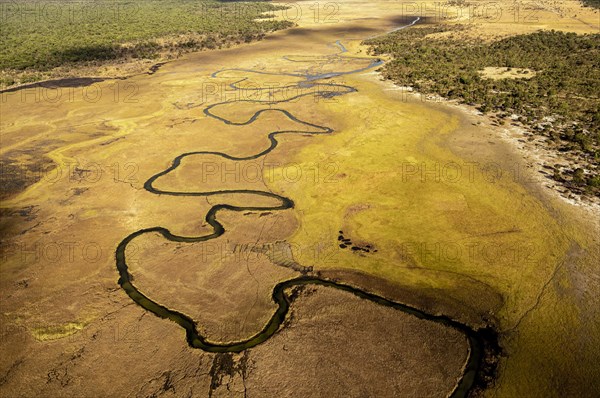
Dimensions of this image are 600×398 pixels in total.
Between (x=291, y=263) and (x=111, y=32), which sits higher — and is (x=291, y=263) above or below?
below

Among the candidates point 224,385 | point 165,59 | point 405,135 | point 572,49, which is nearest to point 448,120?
point 405,135

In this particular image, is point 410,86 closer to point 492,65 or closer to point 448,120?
point 448,120

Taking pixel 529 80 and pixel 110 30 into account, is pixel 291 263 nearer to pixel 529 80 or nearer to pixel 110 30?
pixel 529 80

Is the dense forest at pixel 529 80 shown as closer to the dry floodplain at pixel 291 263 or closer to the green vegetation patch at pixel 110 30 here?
the dry floodplain at pixel 291 263

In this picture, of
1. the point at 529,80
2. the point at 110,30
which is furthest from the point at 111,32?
the point at 529,80

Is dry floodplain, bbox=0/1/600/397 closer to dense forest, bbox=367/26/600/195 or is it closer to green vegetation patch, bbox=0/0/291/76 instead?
dense forest, bbox=367/26/600/195
